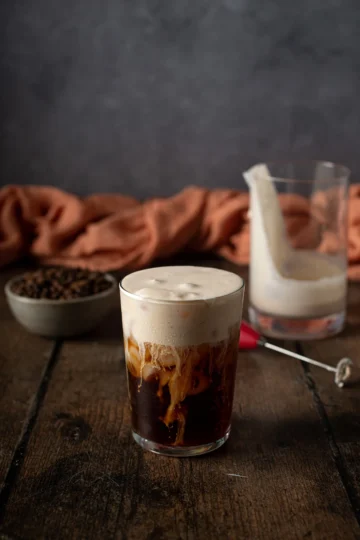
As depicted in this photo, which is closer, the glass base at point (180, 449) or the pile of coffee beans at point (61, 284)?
the glass base at point (180, 449)

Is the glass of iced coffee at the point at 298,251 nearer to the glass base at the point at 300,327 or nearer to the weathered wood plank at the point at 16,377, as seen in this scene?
the glass base at the point at 300,327

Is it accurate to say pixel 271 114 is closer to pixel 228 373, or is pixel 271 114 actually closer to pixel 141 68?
pixel 141 68

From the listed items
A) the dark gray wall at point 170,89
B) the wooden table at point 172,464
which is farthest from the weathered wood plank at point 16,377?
the dark gray wall at point 170,89

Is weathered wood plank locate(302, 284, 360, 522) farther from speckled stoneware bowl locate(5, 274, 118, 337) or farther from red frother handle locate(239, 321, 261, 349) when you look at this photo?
speckled stoneware bowl locate(5, 274, 118, 337)

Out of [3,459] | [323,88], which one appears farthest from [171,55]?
[3,459]

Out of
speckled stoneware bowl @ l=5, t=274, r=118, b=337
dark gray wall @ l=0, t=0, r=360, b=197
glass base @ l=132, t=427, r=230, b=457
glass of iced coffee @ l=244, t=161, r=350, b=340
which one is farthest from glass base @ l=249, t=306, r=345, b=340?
dark gray wall @ l=0, t=0, r=360, b=197

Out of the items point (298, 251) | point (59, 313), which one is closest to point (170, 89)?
point (298, 251)
